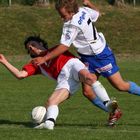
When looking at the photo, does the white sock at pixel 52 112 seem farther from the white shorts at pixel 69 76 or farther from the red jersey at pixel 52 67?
the red jersey at pixel 52 67

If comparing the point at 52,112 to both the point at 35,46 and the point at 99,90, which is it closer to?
the point at 99,90

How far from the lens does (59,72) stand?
10.8 m

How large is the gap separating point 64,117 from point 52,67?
6.22 ft

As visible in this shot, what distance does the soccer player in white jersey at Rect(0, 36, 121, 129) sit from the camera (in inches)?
414

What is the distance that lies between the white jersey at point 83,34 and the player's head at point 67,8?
80 millimetres

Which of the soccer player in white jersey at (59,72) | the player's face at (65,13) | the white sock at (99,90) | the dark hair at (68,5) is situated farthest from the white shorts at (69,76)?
the dark hair at (68,5)

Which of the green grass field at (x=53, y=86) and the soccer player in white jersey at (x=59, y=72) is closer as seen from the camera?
the green grass field at (x=53, y=86)

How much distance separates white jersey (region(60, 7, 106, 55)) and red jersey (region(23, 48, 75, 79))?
31 centimetres

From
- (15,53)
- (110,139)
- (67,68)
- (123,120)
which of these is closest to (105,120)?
(123,120)

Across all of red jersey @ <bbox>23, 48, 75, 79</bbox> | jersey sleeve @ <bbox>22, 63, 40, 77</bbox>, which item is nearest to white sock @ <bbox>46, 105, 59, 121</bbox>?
red jersey @ <bbox>23, 48, 75, 79</bbox>

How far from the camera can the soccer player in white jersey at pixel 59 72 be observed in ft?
34.5

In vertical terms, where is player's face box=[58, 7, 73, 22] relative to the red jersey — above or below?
above

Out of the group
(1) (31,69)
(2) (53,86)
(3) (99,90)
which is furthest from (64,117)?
(2) (53,86)

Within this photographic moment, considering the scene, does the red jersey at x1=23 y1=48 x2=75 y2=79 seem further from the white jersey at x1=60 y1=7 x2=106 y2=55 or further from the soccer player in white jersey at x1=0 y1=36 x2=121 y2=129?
the white jersey at x1=60 y1=7 x2=106 y2=55
